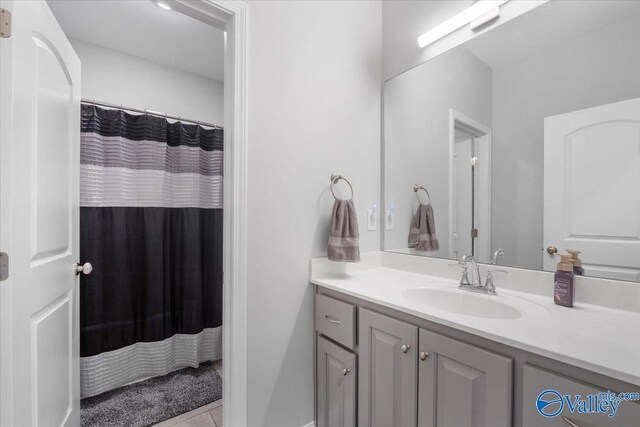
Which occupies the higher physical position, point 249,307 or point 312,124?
point 312,124

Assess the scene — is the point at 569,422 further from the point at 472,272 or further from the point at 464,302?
the point at 472,272

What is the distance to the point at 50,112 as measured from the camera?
1.03 m

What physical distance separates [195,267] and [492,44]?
234cm

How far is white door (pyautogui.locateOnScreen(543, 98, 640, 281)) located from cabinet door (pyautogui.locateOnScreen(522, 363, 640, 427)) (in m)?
0.57

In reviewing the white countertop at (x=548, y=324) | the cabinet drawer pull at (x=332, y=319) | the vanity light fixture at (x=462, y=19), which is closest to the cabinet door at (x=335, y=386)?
the cabinet drawer pull at (x=332, y=319)

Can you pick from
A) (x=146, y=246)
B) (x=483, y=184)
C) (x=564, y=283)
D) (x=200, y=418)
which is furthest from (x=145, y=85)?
(x=564, y=283)

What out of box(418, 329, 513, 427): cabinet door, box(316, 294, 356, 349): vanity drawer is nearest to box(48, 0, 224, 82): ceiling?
box(316, 294, 356, 349): vanity drawer

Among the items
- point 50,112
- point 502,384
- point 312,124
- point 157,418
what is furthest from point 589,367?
point 157,418

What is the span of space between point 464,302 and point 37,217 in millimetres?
1620

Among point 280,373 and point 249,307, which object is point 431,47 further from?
point 280,373

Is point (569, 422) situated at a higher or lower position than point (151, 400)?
higher

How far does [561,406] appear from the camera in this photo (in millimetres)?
629

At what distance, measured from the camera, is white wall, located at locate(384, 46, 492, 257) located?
4.41ft

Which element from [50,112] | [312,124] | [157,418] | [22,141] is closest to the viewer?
[22,141]
